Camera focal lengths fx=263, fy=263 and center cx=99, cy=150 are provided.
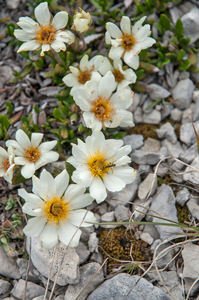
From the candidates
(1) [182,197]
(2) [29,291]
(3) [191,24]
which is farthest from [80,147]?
(3) [191,24]

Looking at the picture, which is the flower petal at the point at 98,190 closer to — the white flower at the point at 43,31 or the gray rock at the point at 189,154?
the gray rock at the point at 189,154

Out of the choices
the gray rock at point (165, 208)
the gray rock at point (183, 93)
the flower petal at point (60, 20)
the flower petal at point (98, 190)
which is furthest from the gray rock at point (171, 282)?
the flower petal at point (60, 20)

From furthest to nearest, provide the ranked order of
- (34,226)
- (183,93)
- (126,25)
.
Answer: (183,93), (126,25), (34,226)

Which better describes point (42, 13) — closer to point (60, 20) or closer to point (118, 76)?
point (60, 20)

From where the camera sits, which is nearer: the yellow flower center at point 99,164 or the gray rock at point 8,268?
the yellow flower center at point 99,164

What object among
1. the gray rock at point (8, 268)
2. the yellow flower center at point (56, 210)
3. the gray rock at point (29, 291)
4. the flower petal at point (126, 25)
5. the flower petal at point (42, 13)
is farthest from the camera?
the flower petal at point (126, 25)

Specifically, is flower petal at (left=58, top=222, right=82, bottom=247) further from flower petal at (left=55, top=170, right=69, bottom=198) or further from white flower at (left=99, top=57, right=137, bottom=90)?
white flower at (left=99, top=57, right=137, bottom=90)

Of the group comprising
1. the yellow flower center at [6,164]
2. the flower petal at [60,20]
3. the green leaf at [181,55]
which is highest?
the flower petal at [60,20]

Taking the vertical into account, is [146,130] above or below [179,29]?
below
